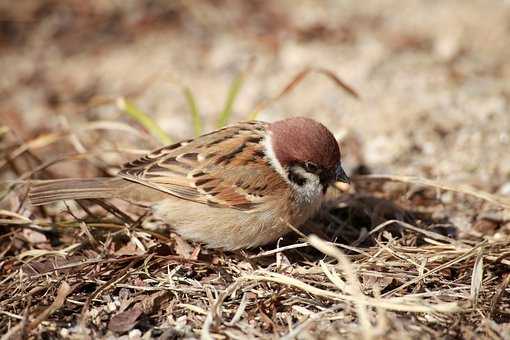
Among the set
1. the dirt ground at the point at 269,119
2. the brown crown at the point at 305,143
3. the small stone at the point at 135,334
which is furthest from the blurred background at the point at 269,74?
the small stone at the point at 135,334

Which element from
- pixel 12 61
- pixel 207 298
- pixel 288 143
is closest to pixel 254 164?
pixel 288 143

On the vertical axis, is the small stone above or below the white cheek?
below

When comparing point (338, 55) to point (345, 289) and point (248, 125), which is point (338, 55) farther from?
point (345, 289)

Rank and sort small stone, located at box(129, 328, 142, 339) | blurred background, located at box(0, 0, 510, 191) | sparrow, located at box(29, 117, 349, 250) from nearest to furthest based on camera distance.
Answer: small stone, located at box(129, 328, 142, 339) < sparrow, located at box(29, 117, 349, 250) < blurred background, located at box(0, 0, 510, 191)

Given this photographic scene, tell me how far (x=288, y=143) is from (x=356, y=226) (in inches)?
33.3

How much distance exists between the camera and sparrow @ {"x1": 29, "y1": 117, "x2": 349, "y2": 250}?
3361mm

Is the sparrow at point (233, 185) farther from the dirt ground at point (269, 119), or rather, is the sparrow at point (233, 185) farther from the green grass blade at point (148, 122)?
the green grass blade at point (148, 122)

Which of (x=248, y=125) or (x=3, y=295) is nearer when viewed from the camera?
(x=3, y=295)

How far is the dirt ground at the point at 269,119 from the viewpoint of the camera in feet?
9.67

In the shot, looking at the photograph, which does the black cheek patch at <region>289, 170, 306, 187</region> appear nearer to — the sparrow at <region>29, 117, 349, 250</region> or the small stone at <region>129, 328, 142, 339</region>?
the sparrow at <region>29, 117, 349, 250</region>

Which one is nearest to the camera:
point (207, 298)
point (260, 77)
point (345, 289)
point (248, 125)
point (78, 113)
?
point (345, 289)

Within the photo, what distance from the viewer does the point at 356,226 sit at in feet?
12.6

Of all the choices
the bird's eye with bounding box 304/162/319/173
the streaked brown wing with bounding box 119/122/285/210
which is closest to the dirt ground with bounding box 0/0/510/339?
the streaked brown wing with bounding box 119/122/285/210

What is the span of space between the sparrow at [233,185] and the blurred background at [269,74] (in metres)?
0.71
